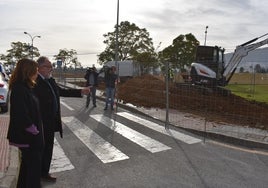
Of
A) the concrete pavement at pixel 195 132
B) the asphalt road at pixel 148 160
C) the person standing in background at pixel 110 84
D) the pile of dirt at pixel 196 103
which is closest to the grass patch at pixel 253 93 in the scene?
the pile of dirt at pixel 196 103

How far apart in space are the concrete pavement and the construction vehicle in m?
9.73

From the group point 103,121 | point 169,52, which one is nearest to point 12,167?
point 103,121

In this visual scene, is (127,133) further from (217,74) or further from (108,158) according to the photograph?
(217,74)

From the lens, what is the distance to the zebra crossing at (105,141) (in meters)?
6.49

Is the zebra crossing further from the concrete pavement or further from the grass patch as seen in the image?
the grass patch

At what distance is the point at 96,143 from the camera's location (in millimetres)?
7766

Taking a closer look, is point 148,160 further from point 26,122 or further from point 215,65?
point 215,65

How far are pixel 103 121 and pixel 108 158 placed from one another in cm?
417

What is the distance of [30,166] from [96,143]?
3.74 metres

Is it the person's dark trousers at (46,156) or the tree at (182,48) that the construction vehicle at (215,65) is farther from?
the tree at (182,48)

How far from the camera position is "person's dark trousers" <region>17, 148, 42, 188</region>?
402 centimetres

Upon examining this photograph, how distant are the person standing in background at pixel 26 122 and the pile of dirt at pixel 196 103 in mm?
7686

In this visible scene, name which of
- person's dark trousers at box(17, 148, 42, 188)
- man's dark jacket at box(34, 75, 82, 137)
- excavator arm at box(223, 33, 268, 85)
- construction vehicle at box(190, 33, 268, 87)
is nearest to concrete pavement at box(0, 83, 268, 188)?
person's dark trousers at box(17, 148, 42, 188)

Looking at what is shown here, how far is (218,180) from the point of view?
5379 millimetres
